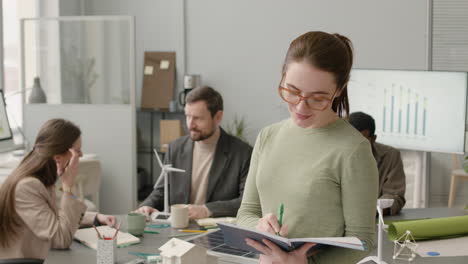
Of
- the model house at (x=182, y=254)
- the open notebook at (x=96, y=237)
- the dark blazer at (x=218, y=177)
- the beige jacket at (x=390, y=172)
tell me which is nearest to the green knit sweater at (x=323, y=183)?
the model house at (x=182, y=254)

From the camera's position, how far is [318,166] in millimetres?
1425

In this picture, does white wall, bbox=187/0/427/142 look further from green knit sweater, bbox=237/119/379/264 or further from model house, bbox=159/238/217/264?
green knit sweater, bbox=237/119/379/264

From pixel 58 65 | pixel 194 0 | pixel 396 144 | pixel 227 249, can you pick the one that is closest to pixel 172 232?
pixel 227 249

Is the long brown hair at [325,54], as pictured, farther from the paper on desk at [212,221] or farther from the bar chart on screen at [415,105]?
the bar chart on screen at [415,105]

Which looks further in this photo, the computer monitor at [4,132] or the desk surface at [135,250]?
the computer monitor at [4,132]

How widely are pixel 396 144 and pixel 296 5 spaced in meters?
2.42

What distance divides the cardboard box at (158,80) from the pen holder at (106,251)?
433 cm

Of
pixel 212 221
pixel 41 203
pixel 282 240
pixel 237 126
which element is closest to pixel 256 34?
pixel 237 126

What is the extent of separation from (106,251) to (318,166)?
1018 millimetres

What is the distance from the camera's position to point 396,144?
14.3 ft

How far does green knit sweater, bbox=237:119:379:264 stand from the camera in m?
1.38

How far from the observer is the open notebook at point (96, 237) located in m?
2.40

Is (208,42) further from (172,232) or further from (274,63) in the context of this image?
(172,232)

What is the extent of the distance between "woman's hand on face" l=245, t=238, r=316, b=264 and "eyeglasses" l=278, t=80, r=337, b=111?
324 millimetres
